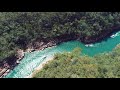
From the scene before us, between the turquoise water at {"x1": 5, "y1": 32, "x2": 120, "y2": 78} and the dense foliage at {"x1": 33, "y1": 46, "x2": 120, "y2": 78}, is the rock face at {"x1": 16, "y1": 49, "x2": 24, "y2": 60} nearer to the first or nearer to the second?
the turquoise water at {"x1": 5, "y1": 32, "x2": 120, "y2": 78}

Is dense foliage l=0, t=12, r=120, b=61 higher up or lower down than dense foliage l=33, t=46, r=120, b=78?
higher up

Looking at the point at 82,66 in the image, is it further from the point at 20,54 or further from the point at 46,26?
the point at 46,26

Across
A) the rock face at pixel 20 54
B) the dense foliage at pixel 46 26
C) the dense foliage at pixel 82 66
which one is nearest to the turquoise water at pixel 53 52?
the rock face at pixel 20 54

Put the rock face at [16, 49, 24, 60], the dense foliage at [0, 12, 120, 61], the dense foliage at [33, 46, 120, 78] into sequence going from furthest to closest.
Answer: the dense foliage at [0, 12, 120, 61] → the rock face at [16, 49, 24, 60] → the dense foliage at [33, 46, 120, 78]

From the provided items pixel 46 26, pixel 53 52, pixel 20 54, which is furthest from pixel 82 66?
pixel 46 26

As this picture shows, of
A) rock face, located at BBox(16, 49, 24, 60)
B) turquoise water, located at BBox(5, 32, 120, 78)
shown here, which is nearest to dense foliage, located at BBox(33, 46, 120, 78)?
turquoise water, located at BBox(5, 32, 120, 78)
